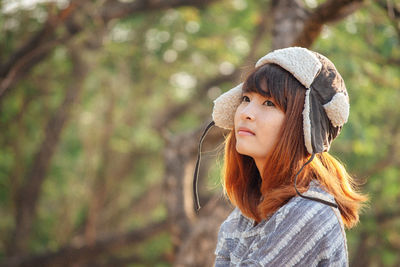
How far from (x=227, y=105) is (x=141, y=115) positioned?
25.9 feet

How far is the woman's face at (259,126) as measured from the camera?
6.04ft

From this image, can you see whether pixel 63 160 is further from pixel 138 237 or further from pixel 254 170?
pixel 254 170

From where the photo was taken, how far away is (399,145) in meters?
7.66

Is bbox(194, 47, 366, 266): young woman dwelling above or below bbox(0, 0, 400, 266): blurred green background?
above

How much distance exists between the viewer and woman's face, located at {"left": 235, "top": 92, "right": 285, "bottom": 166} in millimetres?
1840

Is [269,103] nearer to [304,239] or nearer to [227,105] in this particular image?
[227,105]

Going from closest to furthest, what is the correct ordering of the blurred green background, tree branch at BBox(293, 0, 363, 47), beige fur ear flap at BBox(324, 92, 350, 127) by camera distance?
beige fur ear flap at BBox(324, 92, 350, 127) < tree branch at BBox(293, 0, 363, 47) < the blurred green background

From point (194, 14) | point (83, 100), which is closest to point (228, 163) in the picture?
point (194, 14)

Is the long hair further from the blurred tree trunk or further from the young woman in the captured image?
the blurred tree trunk

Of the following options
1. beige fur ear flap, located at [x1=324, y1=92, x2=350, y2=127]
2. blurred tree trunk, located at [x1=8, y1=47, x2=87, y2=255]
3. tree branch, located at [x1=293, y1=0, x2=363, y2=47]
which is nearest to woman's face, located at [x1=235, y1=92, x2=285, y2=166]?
beige fur ear flap, located at [x1=324, y1=92, x2=350, y2=127]

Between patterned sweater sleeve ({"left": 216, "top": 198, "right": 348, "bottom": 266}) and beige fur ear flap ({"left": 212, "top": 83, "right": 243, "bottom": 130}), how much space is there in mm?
525

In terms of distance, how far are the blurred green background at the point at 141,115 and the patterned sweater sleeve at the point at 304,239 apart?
2.24m

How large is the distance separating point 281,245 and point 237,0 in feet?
23.2

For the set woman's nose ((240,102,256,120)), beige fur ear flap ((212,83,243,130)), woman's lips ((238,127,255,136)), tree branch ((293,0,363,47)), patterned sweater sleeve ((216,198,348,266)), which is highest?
woman's nose ((240,102,256,120))
